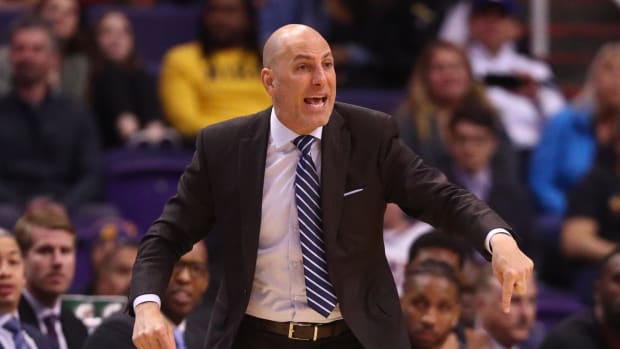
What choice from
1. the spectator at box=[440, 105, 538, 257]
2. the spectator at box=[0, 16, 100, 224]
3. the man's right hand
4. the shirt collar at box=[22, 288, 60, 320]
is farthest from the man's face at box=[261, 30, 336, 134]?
the spectator at box=[0, 16, 100, 224]

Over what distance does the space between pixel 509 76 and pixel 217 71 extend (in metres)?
1.68

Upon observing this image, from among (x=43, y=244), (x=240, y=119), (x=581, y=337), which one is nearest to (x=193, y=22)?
(x=43, y=244)

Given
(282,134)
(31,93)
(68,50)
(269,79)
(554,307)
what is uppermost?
(269,79)

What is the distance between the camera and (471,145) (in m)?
7.02

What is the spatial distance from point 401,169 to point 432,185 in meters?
0.12

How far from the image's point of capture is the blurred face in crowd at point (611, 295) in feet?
18.0

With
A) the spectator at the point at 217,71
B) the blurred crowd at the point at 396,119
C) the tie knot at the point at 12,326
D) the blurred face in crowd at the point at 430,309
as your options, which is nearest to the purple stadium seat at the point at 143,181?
the blurred crowd at the point at 396,119

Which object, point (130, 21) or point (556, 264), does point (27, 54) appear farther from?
point (556, 264)

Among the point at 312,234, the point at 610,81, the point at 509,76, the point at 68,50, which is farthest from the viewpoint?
the point at 509,76

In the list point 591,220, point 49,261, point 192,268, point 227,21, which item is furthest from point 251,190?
point 227,21

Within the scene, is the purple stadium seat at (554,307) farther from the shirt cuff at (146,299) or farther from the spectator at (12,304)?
the shirt cuff at (146,299)

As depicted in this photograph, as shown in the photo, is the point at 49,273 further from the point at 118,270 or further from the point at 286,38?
the point at 286,38

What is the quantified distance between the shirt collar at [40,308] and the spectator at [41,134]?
68.7 inches

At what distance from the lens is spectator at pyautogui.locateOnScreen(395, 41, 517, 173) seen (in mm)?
7250
